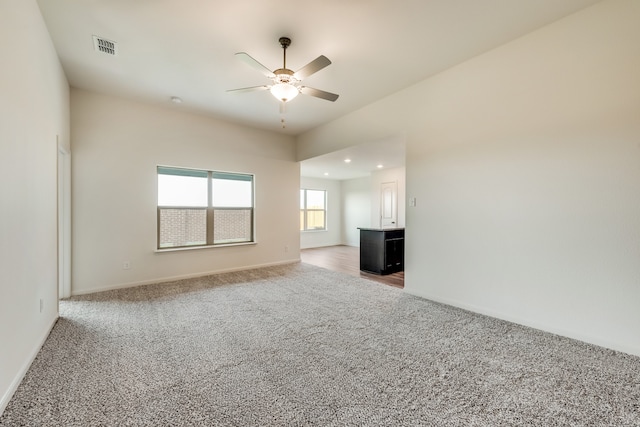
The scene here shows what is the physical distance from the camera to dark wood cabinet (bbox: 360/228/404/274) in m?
5.12

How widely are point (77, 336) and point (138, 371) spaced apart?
1112mm

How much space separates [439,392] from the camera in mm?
1767

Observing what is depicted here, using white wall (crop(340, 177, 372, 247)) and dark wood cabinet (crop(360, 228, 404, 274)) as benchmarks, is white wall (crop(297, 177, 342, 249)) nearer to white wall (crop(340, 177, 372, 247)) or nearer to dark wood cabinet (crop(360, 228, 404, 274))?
white wall (crop(340, 177, 372, 247))

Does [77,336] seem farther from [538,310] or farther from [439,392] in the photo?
[538,310]

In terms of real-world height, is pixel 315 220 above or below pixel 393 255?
above

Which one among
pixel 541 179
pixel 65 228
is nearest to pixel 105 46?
pixel 65 228

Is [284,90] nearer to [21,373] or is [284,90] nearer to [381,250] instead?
[21,373]

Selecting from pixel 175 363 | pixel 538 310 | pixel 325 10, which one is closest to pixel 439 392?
pixel 538 310

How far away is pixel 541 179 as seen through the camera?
106 inches

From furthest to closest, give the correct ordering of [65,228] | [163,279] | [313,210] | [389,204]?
[313,210] < [389,204] < [163,279] < [65,228]

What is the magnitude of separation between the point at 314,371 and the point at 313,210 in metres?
7.61

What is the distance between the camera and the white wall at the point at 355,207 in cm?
927

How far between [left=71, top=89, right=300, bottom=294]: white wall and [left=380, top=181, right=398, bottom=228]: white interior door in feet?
13.9

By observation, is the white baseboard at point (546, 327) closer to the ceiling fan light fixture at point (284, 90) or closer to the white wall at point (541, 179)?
the white wall at point (541, 179)
